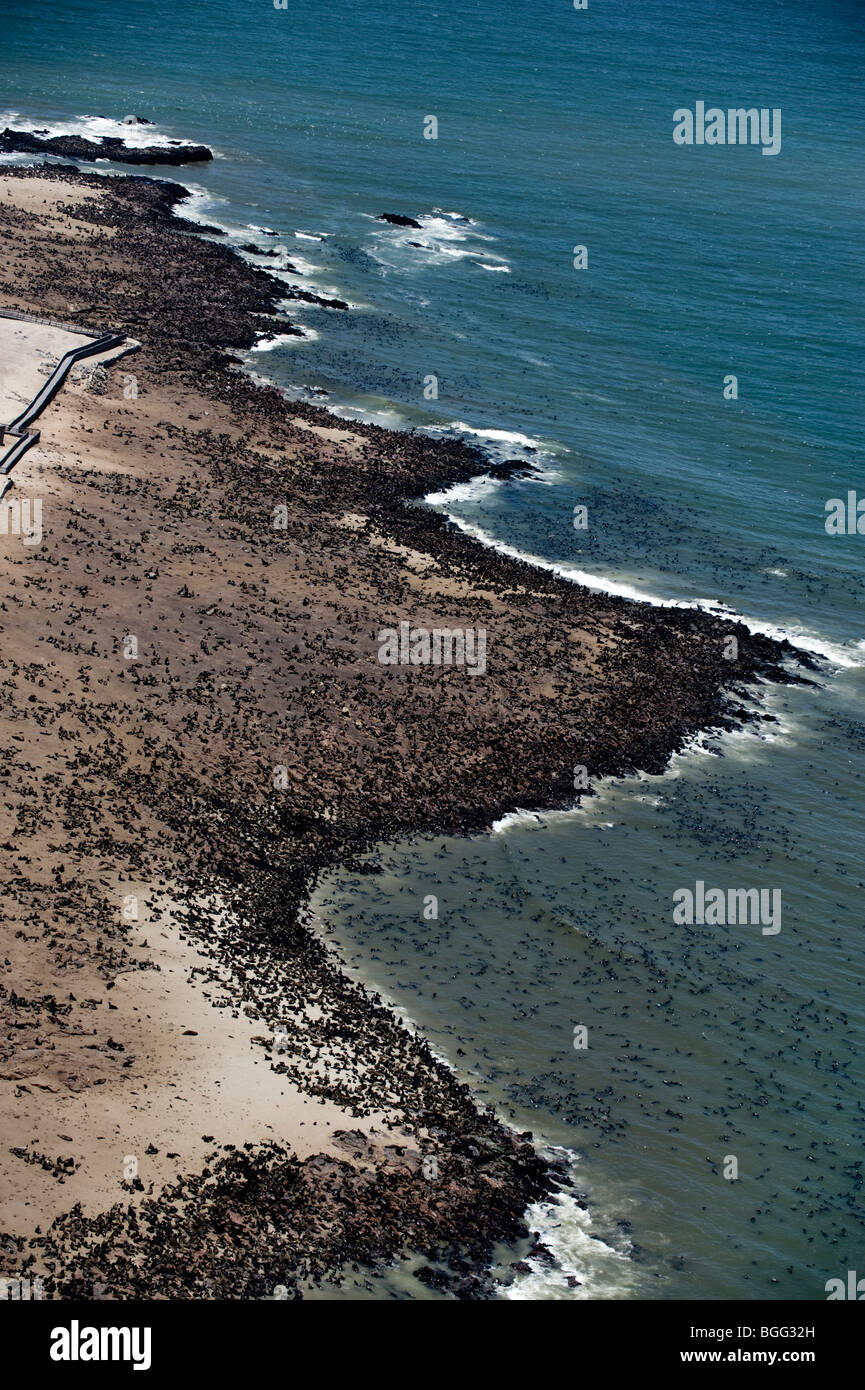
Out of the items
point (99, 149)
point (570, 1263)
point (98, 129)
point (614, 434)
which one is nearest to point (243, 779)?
point (570, 1263)

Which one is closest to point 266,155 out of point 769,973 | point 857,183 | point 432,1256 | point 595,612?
point 857,183

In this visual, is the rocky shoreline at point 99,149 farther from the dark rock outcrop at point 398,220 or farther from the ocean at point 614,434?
the dark rock outcrop at point 398,220

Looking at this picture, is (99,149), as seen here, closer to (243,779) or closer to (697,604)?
(697,604)

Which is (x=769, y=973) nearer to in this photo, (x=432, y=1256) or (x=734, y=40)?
(x=432, y=1256)

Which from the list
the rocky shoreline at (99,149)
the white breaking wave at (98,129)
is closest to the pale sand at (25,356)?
the rocky shoreline at (99,149)

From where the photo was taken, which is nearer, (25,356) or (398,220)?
(25,356)

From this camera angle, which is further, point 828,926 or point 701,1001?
point 828,926
